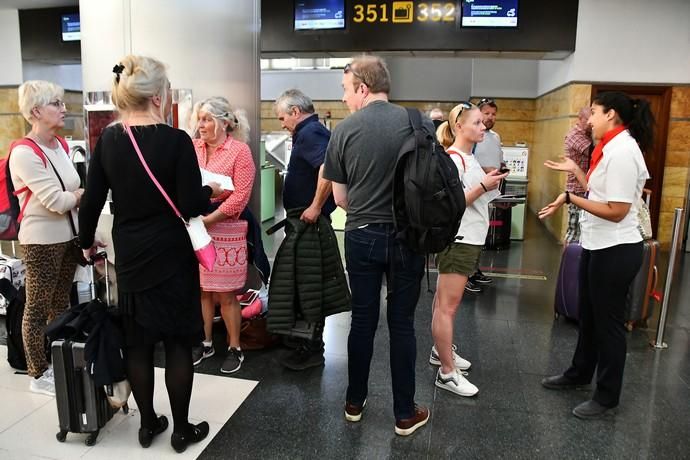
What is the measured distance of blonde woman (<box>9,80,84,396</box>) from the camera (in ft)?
8.29

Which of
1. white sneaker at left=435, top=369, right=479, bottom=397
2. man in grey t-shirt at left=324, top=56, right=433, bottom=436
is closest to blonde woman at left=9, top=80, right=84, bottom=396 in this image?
man in grey t-shirt at left=324, top=56, right=433, bottom=436

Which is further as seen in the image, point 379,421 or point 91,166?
point 379,421

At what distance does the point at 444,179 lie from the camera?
2.11 m

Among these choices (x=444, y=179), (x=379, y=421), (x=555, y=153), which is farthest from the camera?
(x=555, y=153)

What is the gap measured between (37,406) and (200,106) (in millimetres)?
1707

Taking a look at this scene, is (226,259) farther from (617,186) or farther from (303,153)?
(617,186)

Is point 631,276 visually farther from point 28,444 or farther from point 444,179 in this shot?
point 28,444

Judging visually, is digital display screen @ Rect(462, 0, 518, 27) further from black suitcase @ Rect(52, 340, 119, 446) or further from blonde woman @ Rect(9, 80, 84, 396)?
black suitcase @ Rect(52, 340, 119, 446)

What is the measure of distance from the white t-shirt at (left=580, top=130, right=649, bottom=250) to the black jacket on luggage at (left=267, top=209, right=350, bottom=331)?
1.27 m

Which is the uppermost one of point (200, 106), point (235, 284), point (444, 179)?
point (200, 106)

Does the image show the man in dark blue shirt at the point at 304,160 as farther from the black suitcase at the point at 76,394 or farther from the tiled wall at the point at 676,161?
the tiled wall at the point at 676,161

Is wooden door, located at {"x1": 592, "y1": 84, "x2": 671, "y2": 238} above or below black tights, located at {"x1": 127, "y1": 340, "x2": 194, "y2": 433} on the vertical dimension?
above

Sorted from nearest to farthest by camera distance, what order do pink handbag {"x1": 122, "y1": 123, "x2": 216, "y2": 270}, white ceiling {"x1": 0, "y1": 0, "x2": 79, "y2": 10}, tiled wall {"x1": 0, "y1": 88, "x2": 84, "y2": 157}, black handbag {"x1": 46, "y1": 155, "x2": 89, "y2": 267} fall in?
pink handbag {"x1": 122, "y1": 123, "x2": 216, "y2": 270} < black handbag {"x1": 46, "y1": 155, "x2": 89, "y2": 267} < white ceiling {"x1": 0, "y1": 0, "x2": 79, "y2": 10} < tiled wall {"x1": 0, "y1": 88, "x2": 84, "y2": 157}

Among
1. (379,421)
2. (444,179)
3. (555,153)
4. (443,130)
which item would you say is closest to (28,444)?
(379,421)
